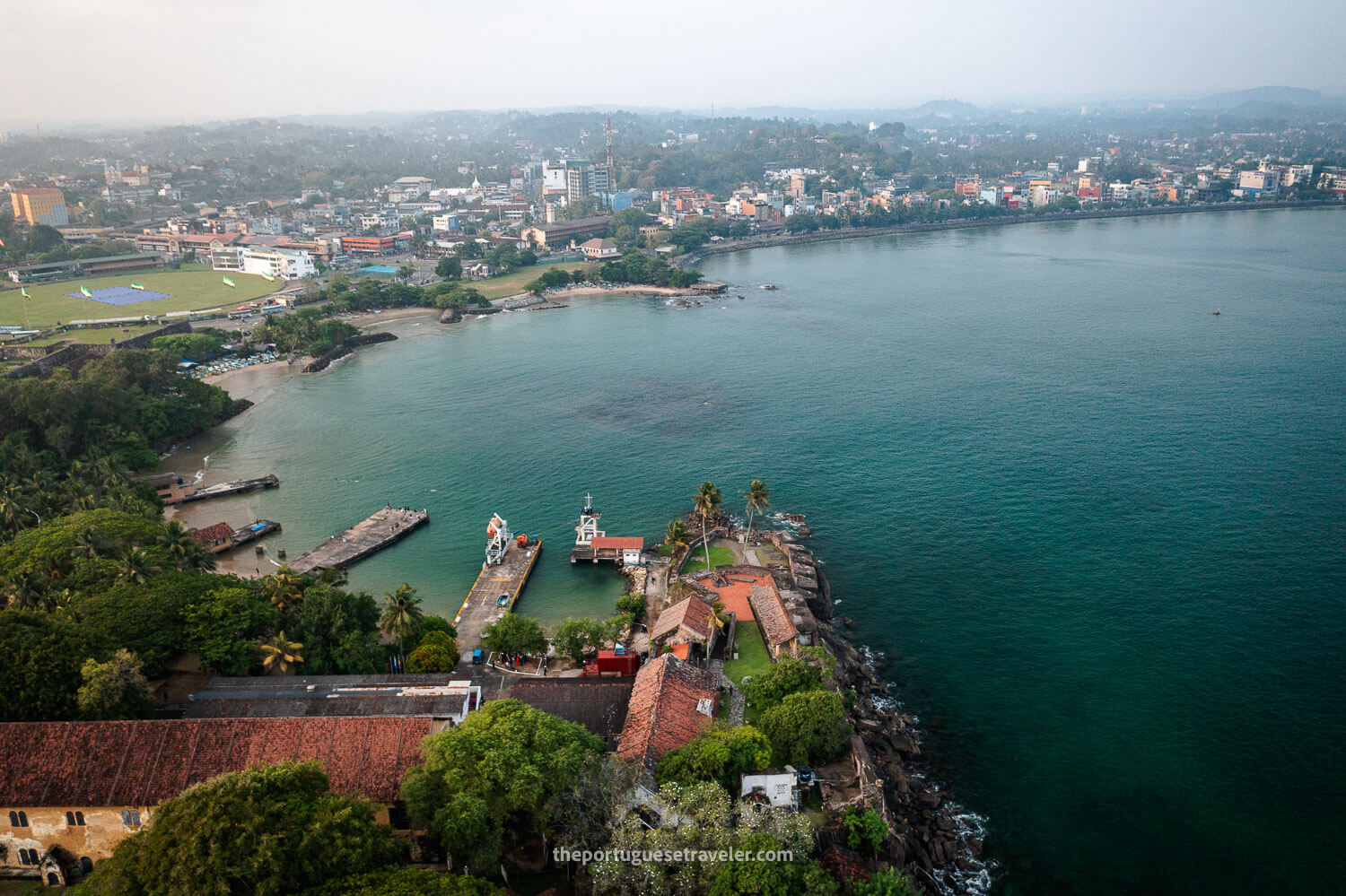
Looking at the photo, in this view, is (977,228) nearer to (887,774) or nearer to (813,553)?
(813,553)

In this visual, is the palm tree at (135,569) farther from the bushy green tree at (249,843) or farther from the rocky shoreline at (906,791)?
the rocky shoreline at (906,791)

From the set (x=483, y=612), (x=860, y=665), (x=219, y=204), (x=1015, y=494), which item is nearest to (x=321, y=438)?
(x=483, y=612)

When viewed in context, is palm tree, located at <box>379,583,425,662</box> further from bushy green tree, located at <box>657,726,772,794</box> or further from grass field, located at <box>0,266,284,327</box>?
grass field, located at <box>0,266,284,327</box>

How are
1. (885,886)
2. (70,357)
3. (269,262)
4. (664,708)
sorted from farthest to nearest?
1. (269,262)
2. (70,357)
3. (664,708)
4. (885,886)

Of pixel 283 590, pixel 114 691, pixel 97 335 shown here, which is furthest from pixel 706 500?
pixel 97 335

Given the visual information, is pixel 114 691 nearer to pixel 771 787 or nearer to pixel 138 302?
pixel 771 787

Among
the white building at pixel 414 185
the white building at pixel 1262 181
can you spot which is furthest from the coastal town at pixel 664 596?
the white building at pixel 414 185

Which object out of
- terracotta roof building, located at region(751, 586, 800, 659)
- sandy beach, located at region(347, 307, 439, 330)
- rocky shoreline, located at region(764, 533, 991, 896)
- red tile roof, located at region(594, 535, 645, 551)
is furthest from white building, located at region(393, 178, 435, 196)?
rocky shoreline, located at region(764, 533, 991, 896)
